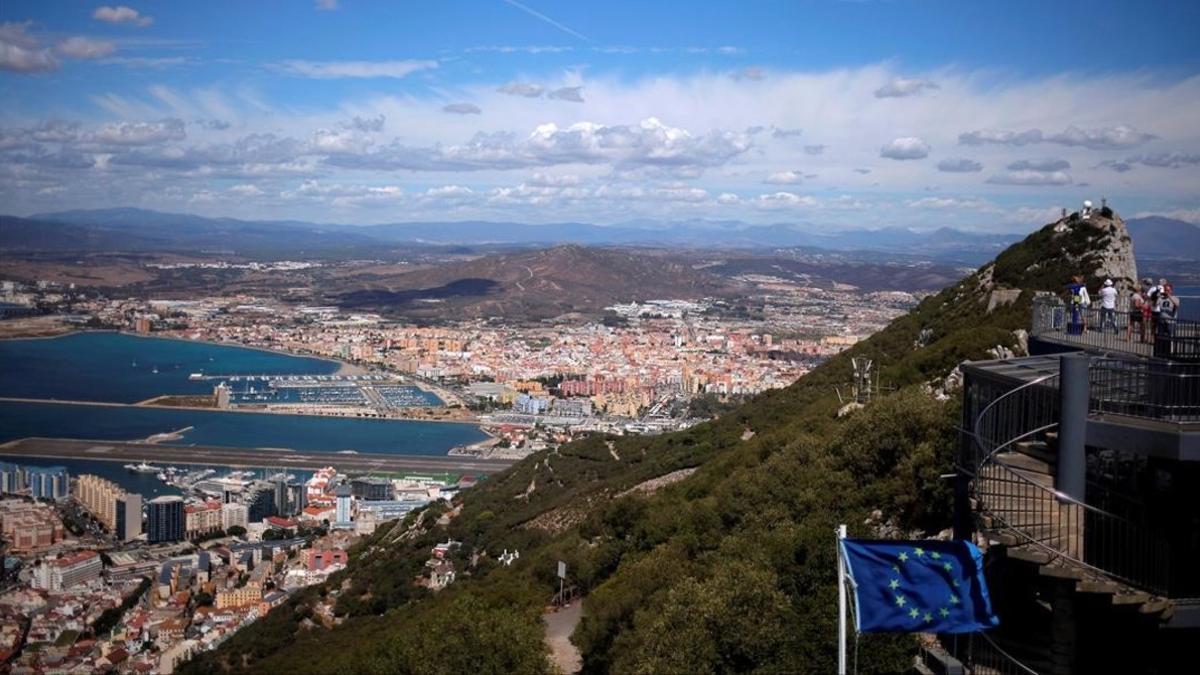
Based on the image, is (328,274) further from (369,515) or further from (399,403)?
(369,515)

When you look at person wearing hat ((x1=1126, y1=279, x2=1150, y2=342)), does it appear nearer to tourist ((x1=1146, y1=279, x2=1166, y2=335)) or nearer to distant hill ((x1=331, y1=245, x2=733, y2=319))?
tourist ((x1=1146, y1=279, x2=1166, y2=335))

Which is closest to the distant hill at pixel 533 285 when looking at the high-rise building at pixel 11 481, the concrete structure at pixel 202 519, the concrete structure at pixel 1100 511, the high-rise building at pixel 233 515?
the high-rise building at pixel 233 515

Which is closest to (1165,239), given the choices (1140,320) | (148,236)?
(1140,320)

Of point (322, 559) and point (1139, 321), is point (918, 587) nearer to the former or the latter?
point (1139, 321)

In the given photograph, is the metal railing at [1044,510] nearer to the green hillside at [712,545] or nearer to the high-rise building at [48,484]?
the green hillside at [712,545]

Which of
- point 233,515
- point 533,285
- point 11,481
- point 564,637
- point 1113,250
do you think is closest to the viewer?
point 564,637

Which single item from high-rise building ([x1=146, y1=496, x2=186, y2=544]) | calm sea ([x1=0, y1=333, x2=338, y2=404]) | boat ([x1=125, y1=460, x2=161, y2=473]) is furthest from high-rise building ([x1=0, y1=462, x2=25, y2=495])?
calm sea ([x1=0, y1=333, x2=338, y2=404])
